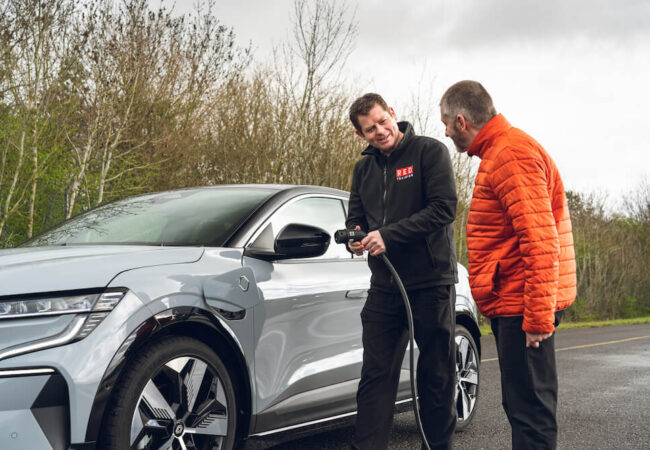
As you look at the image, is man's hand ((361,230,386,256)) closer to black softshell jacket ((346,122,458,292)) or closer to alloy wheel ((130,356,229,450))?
black softshell jacket ((346,122,458,292))

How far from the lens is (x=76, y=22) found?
13.5 meters

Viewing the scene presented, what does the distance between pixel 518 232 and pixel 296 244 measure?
1292 millimetres

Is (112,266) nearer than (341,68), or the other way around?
(112,266)

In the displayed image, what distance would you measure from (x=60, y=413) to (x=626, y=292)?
4647 cm

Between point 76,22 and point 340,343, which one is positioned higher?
point 76,22

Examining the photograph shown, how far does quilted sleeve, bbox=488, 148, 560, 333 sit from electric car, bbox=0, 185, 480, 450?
46.1 inches

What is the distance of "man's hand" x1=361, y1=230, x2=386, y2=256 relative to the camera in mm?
3592

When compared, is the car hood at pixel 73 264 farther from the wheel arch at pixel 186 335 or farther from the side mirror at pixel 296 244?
the side mirror at pixel 296 244

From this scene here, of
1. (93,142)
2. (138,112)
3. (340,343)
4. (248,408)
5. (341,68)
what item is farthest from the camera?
(341,68)

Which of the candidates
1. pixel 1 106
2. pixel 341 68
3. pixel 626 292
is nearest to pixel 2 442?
pixel 1 106

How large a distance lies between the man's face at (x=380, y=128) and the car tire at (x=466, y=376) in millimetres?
1992

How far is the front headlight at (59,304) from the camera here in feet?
8.86

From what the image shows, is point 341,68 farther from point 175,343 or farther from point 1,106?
point 175,343

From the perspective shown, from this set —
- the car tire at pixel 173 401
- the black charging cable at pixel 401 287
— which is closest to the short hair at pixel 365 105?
the black charging cable at pixel 401 287
